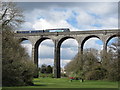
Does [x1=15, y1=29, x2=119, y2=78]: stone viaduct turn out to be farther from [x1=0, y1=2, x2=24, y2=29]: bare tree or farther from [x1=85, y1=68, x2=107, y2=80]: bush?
[x1=0, y1=2, x2=24, y2=29]: bare tree

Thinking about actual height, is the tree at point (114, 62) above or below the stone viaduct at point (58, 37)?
below

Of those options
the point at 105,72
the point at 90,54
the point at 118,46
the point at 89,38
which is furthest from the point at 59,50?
the point at 118,46

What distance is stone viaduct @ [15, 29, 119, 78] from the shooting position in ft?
151

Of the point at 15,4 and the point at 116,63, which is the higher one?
the point at 15,4

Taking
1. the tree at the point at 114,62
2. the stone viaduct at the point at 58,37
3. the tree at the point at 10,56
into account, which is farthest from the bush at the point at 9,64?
the stone viaduct at the point at 58,37

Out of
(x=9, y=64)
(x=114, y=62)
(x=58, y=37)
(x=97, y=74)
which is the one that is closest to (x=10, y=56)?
(x=9, y=64)

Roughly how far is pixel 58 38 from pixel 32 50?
5405 mm

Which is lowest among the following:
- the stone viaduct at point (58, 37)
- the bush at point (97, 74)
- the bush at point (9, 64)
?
the bush at point (97, 74)

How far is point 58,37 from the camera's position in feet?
164

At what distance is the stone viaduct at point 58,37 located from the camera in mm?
45956

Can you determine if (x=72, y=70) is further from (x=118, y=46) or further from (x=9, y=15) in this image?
(x=9, y=15)

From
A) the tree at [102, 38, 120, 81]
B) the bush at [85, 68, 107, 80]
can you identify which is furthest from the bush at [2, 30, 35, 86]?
the bush at [85, 68, 107, 80]

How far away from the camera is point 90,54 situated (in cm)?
4222

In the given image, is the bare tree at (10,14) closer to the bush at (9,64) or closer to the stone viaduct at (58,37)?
the bush at (9,64)
